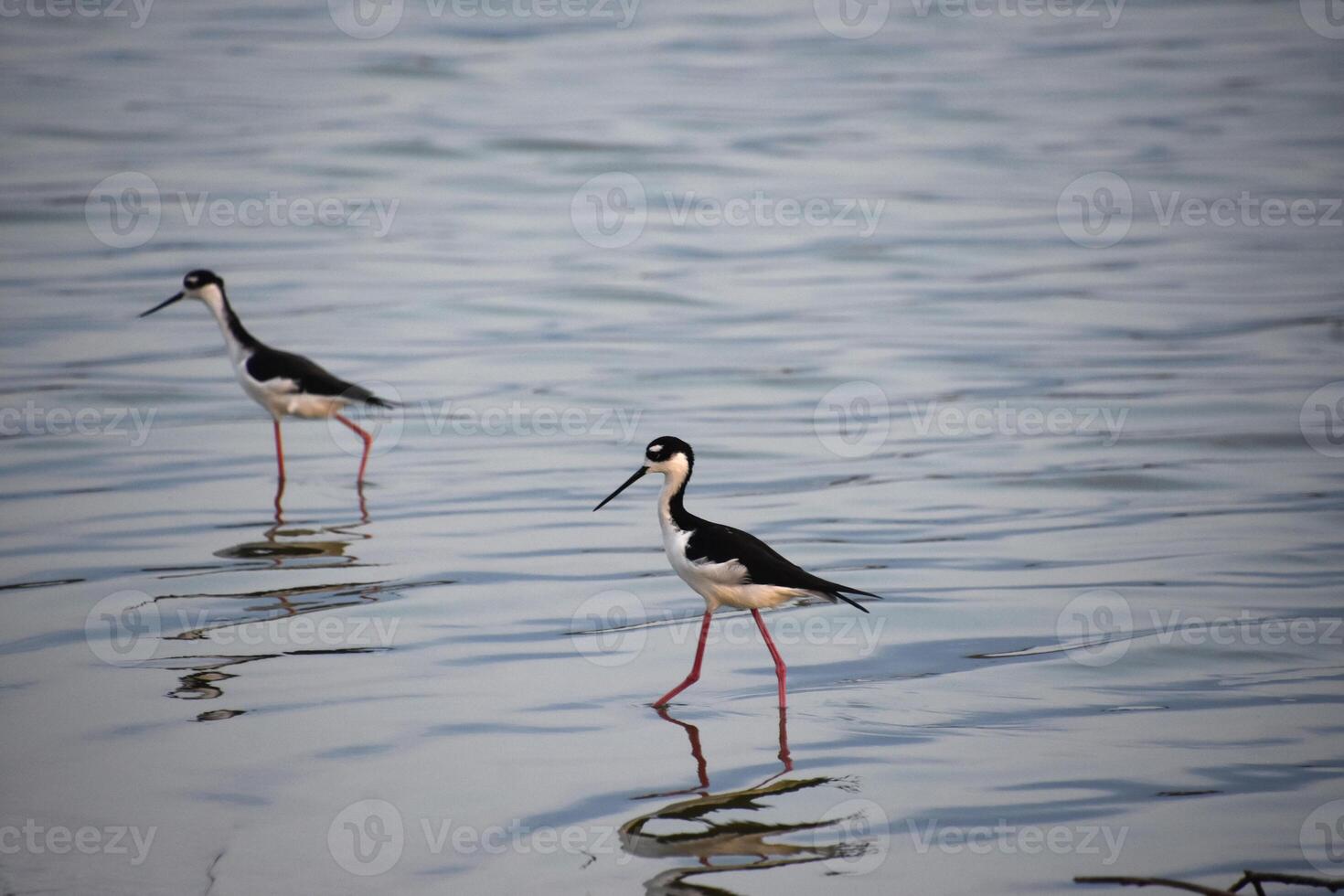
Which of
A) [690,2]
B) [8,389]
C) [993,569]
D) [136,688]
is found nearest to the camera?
[136,688]

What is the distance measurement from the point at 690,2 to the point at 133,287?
89.5ft

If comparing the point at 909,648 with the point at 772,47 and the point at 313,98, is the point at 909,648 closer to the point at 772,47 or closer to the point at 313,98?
the point at 313,98

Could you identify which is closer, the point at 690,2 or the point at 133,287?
the point at 133,287

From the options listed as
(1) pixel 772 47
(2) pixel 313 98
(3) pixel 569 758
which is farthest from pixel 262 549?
(1) pixel 772 47

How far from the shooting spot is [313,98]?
31953mm
